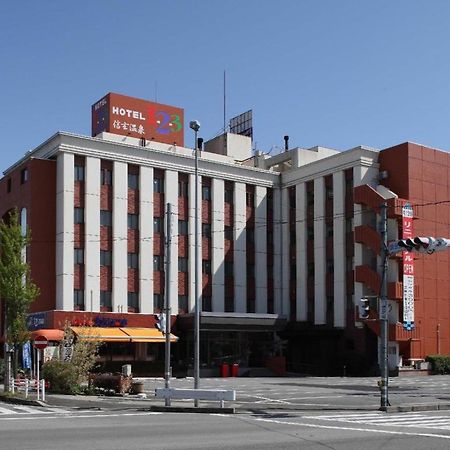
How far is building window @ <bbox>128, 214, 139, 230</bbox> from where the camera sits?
56562mm

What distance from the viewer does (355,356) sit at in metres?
55.0

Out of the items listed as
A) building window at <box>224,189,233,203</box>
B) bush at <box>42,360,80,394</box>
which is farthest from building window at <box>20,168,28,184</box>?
bush at <box>42,360,80,394</box>

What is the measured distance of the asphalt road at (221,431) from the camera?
15.4 metres

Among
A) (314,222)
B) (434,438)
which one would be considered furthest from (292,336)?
(434,438)

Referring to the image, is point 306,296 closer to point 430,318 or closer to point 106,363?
point 430,318

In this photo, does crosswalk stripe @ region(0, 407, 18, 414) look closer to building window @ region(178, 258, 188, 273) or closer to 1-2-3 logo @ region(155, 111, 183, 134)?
building window @ region(178, 258, 188, 273)

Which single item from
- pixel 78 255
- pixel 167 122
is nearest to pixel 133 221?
pixel 78 255

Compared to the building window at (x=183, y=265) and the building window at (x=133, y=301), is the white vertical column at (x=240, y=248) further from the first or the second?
the building window at (x=133, y=301)

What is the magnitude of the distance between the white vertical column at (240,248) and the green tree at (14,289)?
2627cm

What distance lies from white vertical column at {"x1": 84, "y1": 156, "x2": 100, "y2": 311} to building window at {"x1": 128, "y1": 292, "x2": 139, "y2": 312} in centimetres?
278

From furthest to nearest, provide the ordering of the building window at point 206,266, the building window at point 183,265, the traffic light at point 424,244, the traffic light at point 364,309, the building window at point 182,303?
the building window at point 206,266, the building window at point 183,265, the building window at point 182,303, the traffic light at point 364,309, the traffic light at point 424,244

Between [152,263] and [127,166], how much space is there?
739 cm

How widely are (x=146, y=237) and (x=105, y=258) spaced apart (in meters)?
3.58

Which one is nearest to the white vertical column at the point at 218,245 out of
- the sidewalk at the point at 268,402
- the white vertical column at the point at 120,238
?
the white vertical column at the point at 120,238
